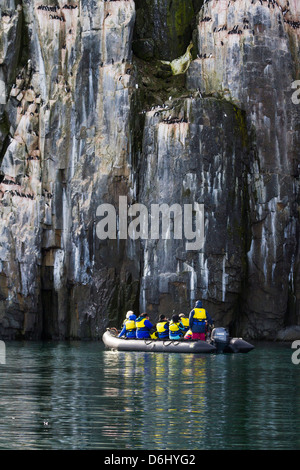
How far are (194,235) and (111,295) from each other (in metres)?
6.61

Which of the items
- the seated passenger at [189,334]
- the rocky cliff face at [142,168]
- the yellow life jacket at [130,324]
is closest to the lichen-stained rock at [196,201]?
the rocky cliff face at [142,168]

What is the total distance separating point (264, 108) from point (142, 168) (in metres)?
8.35

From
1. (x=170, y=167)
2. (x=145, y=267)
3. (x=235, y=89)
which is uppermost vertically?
(x=235, y=89)

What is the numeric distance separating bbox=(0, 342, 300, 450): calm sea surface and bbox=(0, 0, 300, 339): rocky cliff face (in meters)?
17.2

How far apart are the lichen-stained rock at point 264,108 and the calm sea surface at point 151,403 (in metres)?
17.6

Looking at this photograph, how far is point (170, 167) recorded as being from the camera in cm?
5566

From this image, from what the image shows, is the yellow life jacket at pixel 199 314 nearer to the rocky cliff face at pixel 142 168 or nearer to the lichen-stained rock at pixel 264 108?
the rocky cliff face at pixel 142 168

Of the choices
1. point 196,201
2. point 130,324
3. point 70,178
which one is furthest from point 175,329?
point 70,178

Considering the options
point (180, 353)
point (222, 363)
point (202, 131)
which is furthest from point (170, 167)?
point (222, 363)

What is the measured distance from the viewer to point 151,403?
23.5 m

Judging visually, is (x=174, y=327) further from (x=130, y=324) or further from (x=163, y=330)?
(x=130, y=324)

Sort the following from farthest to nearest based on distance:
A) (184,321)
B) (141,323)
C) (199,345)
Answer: (184,321) → (141,323) → (199,345)

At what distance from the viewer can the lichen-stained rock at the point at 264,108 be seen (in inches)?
2208

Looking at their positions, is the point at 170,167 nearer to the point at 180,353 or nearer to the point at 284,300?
the point at 284,300
